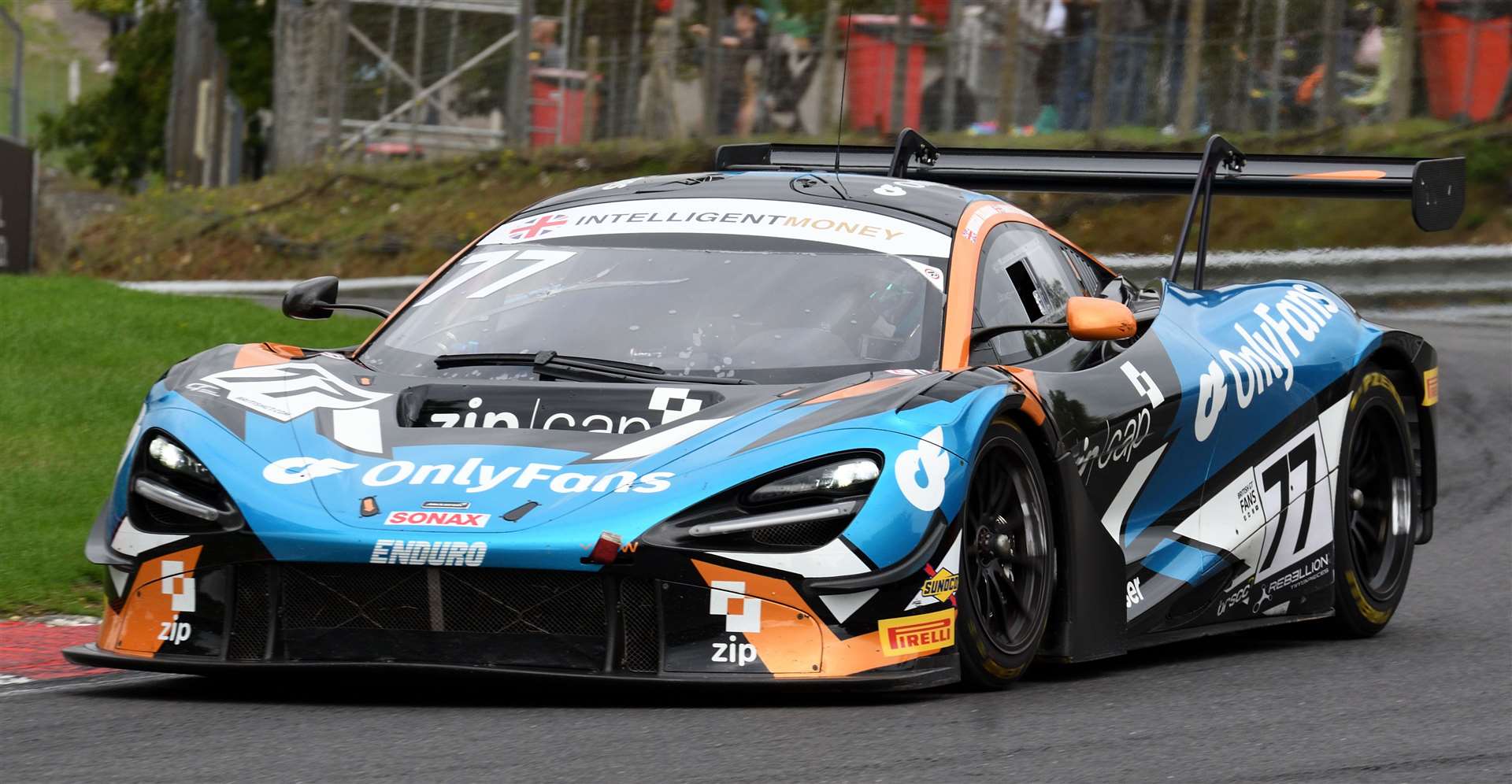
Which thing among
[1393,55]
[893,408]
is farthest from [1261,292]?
[1393,55]

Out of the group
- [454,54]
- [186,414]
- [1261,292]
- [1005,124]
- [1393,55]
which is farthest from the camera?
[454,54]

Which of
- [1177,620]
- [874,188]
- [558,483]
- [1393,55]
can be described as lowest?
[1177,620]

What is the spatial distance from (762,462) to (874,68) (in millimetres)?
16490

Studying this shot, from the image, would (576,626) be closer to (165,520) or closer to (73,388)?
(165,520)

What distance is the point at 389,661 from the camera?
473 centimetres

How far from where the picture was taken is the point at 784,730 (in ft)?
14.8

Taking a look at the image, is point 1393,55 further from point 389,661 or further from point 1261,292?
point 389,661

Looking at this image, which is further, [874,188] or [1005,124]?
[1005,124]

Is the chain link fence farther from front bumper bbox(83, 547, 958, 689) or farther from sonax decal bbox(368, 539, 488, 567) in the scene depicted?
sonax decal bbox(368, 539, 488, 567)

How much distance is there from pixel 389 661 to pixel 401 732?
32cm

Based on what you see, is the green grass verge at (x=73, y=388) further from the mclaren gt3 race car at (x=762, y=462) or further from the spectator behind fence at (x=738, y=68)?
the spectator behind fence at (x=738, y=68)

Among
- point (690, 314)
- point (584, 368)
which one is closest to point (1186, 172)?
point (690, 314)

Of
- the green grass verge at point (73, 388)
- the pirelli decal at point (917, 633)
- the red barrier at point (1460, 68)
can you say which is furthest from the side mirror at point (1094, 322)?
the red barrier at point (1460, 68)

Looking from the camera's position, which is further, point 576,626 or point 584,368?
point 584,368
